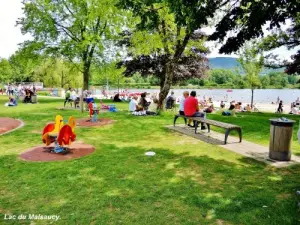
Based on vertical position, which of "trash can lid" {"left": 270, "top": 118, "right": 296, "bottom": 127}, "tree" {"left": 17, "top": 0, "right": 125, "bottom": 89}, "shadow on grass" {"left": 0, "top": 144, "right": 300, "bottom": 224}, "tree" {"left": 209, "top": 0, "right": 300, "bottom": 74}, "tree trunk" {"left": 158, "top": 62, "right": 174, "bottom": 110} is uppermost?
"tree" {"left": 17, "top": 0, "right": 125, "bottom": 89}

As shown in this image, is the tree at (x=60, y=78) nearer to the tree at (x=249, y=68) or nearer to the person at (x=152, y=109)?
the tree at (x=249, y=68)

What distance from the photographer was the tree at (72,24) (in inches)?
1045

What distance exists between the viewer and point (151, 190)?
17.4ft

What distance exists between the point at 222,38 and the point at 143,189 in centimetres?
573

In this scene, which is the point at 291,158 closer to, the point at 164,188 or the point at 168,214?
the point at 164,188

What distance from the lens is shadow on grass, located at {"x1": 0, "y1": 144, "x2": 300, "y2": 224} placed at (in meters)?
4.35

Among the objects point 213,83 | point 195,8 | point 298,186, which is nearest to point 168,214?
point 298,186

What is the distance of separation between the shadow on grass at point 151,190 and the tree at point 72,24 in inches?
825

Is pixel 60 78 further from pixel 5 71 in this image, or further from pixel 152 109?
pixel 152 109

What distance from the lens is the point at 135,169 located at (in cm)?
659

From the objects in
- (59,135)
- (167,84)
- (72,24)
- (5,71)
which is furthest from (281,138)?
(5,71)

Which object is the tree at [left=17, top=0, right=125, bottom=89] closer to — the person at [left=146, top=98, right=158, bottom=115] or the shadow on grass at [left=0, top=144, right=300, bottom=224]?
the person at [left=146, top=98, right=158, bottom=115]

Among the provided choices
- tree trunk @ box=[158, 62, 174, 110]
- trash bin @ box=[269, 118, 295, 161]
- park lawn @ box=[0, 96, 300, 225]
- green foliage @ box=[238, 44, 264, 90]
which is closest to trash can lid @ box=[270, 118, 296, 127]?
trash bin @ box=[269, 118, 295, 161]

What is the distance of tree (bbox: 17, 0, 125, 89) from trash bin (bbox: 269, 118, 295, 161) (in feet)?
71.5
